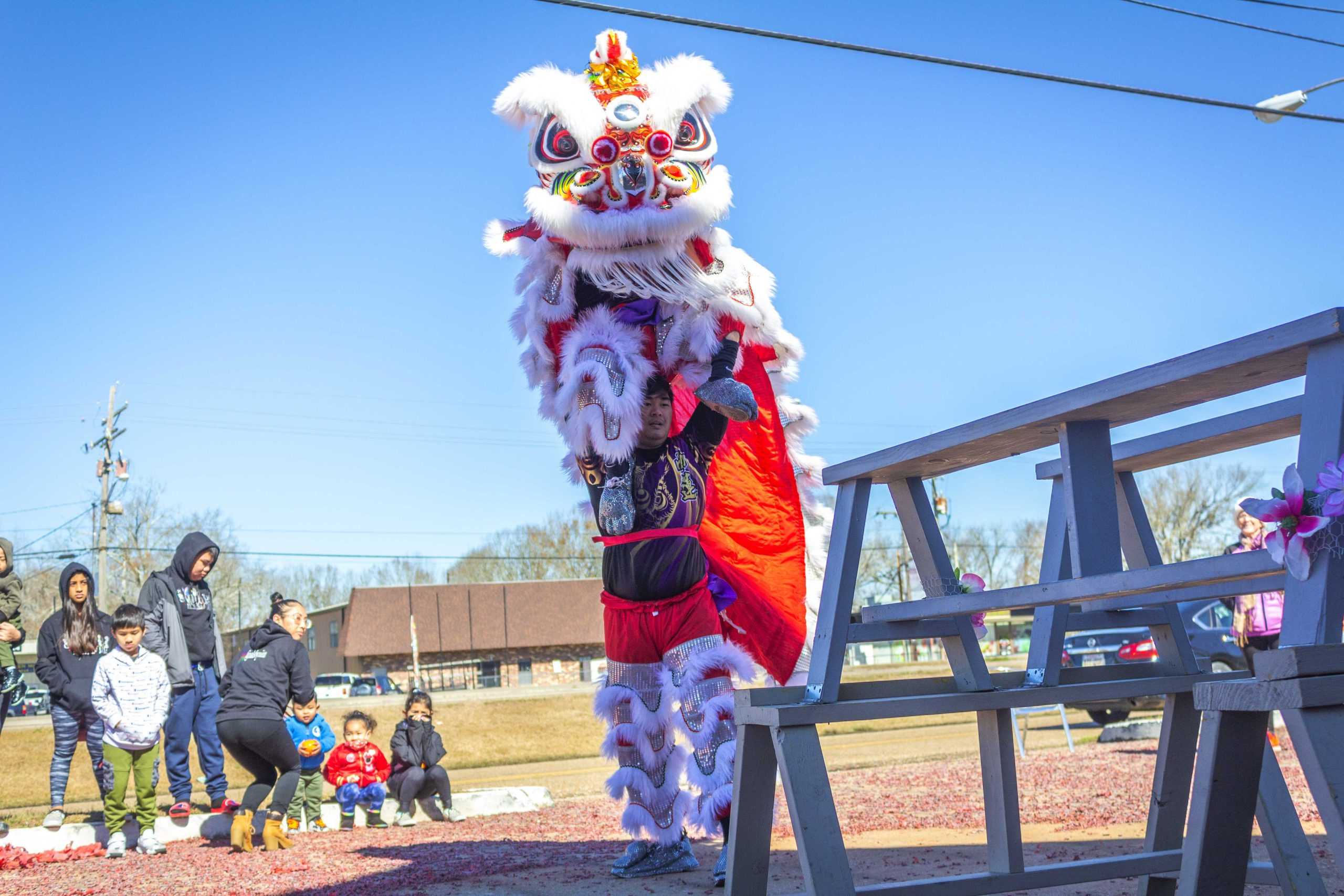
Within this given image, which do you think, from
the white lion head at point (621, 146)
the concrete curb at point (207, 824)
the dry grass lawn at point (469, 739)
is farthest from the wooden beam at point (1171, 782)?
the dry grass lawn at point (469, 739)

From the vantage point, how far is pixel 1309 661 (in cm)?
210

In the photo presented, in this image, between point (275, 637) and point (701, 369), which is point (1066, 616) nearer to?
point (701, 369)

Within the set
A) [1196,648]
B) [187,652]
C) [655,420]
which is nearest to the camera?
[655,420]

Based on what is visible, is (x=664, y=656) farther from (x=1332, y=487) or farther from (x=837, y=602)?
(x=1332, y=487)

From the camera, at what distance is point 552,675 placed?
4688 centimetres

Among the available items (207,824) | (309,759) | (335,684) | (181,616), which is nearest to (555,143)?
(181,616)

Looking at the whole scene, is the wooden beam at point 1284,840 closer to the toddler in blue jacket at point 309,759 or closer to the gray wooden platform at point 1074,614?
the gray wooden platform at point 1074,614

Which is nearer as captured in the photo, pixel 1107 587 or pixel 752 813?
pixel 1107 587

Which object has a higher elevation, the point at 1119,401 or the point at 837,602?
the point at 1119,401

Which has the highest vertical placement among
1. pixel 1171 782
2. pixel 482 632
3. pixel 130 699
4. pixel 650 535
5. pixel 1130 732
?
pixel 650 535

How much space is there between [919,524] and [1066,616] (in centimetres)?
55

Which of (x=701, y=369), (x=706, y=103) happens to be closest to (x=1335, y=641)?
(x=701, y=369)

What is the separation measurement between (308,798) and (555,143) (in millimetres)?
5056

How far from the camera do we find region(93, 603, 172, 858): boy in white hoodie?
6746 mm
